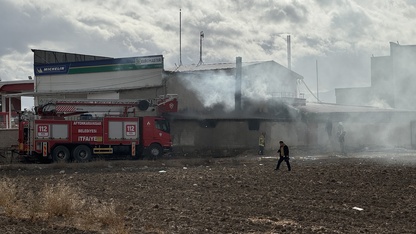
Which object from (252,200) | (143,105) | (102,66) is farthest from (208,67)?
(252,200)

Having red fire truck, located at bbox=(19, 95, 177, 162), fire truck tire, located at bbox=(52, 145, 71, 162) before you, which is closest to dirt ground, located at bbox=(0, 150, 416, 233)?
fire truck tire, located at bbox=(52, 145, 71, 162)

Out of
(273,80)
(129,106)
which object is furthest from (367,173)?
(273,80)

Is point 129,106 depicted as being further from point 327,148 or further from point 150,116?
point 327,148

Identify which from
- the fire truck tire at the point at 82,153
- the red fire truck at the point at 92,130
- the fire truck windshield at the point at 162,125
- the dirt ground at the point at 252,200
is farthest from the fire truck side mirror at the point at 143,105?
the dirt ground at the point at 252,200

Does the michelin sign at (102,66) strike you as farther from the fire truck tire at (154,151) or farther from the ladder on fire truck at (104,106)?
the fire truck tire at (154,151)

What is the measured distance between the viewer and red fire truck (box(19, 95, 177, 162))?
28422 mm

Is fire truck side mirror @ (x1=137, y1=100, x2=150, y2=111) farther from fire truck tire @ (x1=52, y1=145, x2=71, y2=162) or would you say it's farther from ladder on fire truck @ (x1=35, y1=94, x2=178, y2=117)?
fire truck tire @ (x1=52, y1=145, x2=71, y2=162)

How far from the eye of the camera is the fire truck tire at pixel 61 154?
28516 millimetres

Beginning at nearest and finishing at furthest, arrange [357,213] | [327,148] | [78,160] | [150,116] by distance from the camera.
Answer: [357,213] < [78,160] < [150,116] < [327,148]

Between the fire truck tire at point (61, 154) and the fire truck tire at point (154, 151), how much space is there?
4.59 m

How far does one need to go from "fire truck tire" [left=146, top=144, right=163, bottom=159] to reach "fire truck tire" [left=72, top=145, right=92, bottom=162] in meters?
3.49

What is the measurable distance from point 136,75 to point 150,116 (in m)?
9.73

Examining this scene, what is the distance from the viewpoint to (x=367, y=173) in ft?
64.6

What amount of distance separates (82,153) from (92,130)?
1.39m
